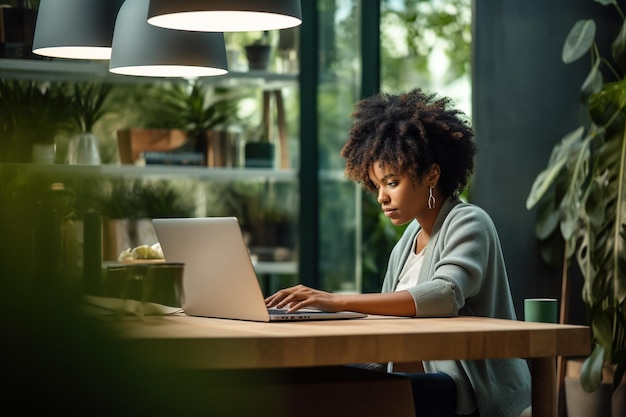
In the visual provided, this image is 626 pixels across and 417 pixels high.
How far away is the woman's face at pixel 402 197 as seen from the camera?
228 centimetres

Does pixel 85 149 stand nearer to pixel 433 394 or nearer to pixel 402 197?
pixel 402 197

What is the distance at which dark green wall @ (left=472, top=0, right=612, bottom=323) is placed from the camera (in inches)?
163

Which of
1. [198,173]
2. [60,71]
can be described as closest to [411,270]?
[198,173]

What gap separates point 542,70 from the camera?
4176 millimetres

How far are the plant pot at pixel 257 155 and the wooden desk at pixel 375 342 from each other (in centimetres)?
299

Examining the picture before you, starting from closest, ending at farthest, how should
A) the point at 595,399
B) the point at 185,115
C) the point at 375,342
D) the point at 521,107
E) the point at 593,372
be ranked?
1. the point at 375,342
2. the point at 593,372
3. the point at 595,399
4. the point at 521,107
5. the point at 185,115

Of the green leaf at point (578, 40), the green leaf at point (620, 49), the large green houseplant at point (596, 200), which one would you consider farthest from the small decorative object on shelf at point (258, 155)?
the green leaf at point (620, 49)

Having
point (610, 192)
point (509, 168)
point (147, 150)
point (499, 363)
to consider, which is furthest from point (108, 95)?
point (499, 363)

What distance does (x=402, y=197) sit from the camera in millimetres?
2283

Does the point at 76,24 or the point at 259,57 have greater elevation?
the point at 259,57

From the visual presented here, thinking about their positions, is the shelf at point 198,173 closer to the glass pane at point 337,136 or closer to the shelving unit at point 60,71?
the glass pane at point 337,136

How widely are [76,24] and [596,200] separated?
2.05m

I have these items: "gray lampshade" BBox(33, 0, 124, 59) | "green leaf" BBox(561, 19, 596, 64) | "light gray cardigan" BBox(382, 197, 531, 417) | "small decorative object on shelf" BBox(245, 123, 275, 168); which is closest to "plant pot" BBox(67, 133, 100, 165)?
"small decorative object on shelf" BBox(245, 123, 275, 168)

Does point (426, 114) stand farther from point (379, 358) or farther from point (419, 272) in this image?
point (379, 358)
